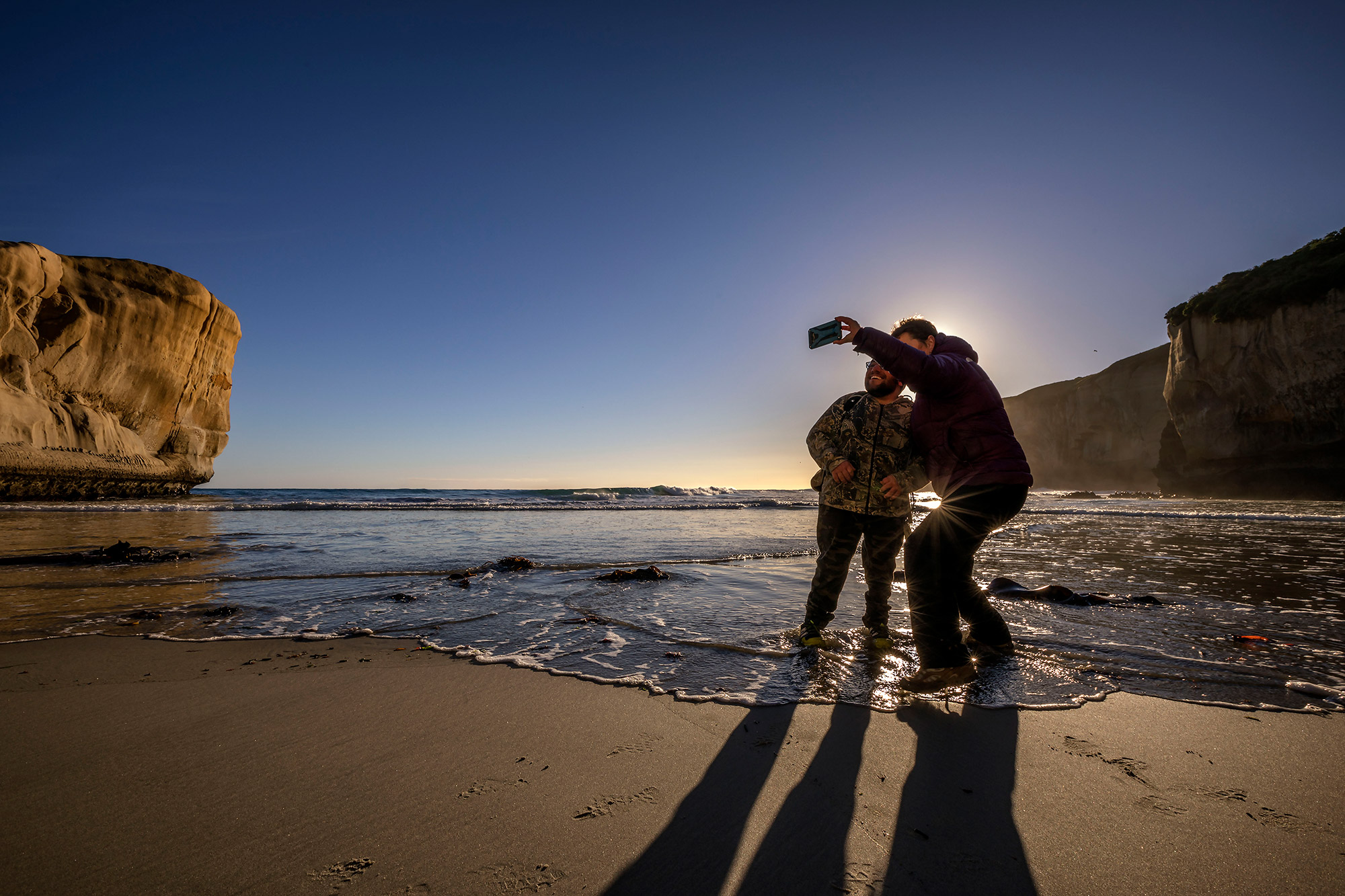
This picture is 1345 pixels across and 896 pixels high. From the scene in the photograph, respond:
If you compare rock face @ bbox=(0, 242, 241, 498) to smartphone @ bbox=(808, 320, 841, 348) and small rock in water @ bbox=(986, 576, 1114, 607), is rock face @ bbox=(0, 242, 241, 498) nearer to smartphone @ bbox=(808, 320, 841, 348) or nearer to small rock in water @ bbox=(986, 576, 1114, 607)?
smartphone @ bbox=(808, 320, 841, 348)

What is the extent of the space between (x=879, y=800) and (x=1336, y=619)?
4.61 m

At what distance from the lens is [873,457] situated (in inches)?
123

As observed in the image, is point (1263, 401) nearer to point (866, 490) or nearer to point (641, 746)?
point (866, 490)

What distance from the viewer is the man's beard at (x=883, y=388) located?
10.0ft

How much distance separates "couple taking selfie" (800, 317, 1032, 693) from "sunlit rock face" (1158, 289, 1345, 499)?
112ft

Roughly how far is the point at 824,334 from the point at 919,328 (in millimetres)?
676

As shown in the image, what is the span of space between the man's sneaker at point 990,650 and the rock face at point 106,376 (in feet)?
106

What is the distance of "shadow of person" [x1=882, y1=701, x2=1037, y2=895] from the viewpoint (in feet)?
3.90

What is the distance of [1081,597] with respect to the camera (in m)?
4.34

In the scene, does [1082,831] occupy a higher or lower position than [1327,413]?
lower

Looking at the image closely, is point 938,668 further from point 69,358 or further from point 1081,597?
point 69,358

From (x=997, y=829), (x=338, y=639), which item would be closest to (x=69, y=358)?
(x=338, y=639)

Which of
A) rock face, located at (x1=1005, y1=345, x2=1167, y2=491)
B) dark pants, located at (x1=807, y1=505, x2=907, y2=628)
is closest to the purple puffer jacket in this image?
dark pants, located at (x1=807, y1=505, x2=907, y2=628)

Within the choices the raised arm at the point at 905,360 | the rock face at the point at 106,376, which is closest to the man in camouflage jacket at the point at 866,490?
the raised arm at the point at 905,360
